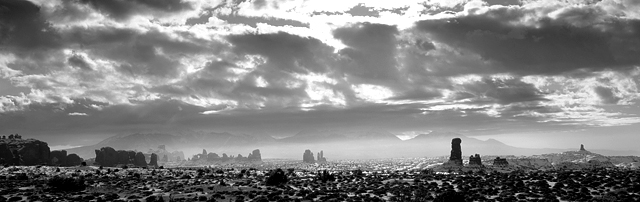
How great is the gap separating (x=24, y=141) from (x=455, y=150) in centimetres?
18660

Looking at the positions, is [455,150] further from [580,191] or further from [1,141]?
[1,141]

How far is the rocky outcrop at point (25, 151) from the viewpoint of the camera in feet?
481

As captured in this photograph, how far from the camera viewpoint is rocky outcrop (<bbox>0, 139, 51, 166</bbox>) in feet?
481

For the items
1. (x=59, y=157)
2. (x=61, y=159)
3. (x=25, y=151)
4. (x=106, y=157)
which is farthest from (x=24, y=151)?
(x=106, y=157)

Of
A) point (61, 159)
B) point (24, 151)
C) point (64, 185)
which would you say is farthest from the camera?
point (61, 159)

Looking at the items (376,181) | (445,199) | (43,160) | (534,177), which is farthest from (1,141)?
(534,177)

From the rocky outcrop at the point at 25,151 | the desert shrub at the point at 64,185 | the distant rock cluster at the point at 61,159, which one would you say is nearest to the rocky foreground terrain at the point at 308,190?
the desert shrub at the point at 64,185

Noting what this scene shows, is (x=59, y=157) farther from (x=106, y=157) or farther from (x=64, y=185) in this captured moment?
(x=64, y=185)

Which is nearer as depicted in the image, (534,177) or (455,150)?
(534,177)

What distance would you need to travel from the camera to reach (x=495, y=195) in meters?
59.0

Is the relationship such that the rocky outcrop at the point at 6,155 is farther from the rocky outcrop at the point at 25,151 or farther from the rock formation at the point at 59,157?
the rock formation at the point at 59,157

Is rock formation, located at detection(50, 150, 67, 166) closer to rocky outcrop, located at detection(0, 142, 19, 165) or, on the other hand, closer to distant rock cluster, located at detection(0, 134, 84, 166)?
distant rock cluster, located at detection(0, 134, 84, 166)

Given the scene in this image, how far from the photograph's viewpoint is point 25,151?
503 feet

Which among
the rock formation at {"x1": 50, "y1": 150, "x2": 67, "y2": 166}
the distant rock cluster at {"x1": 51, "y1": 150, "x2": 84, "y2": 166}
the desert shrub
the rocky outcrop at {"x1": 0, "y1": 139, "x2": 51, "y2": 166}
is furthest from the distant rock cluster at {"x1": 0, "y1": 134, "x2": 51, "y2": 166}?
the desert shrub
